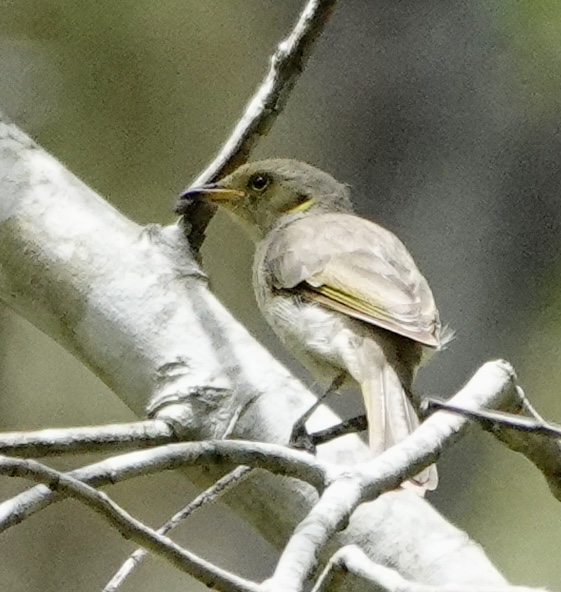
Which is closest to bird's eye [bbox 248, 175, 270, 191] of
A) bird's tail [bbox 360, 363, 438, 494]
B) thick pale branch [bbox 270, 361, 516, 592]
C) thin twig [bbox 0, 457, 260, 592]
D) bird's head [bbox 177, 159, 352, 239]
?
bird's head [bbox 177, 159, 352, 239]

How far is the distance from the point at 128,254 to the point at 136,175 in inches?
52.0

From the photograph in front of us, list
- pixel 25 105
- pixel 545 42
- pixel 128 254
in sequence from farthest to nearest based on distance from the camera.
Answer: pixel 25 105 → pixel 545 42 → pixel 128 254

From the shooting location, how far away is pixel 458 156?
3.01m

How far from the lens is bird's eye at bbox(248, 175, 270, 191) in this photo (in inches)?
96.7

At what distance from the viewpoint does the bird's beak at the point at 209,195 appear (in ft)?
6.46

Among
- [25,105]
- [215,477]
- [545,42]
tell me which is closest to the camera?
[215,477]

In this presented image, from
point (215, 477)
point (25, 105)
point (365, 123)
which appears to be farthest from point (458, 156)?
point (215, 477)

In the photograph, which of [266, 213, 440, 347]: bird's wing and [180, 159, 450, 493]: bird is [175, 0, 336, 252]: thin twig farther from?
[266, 213, 440, 347]: bird's wing

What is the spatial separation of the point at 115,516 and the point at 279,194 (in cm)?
167

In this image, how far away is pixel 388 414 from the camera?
1.70 metres

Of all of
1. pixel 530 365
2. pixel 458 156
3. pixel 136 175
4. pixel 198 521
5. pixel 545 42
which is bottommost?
pixel 198 521

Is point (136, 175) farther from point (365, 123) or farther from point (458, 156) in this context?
point (458, 156)

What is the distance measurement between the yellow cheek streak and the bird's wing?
0.56 ft

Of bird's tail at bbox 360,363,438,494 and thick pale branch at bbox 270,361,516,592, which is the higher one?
thick pale branch at bbox 270,361,516,592
